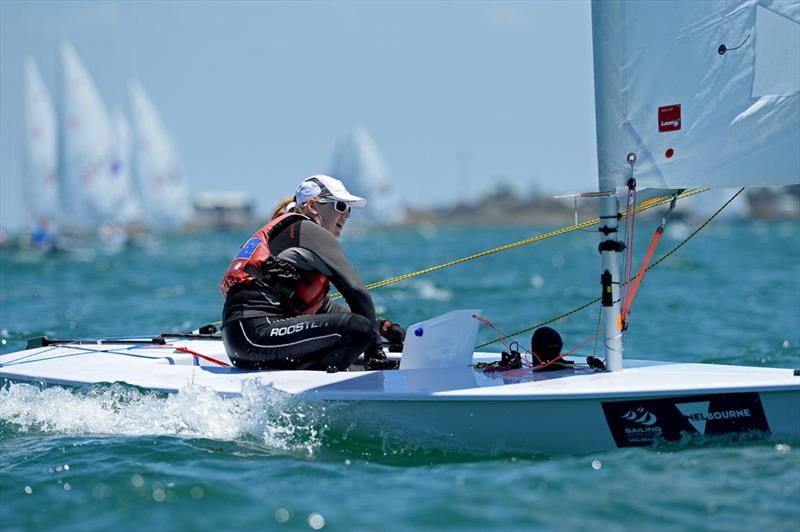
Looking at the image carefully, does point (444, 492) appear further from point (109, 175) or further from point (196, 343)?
point (109, 175)

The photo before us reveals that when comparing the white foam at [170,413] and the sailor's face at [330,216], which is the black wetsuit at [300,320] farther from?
the white foam at [170,413]

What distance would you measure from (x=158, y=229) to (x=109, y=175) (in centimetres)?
1272

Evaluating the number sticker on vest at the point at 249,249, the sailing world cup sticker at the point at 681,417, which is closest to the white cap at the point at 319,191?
the number sticker on vest at the point at 249,249

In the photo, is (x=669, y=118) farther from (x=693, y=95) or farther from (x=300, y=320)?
(x=300, y=320)

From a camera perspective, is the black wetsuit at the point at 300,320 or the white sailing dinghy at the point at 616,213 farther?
the black wetsuit at the point at 300,320

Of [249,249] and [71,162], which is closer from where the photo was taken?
[249,249]

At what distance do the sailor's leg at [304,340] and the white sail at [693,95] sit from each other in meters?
1.44

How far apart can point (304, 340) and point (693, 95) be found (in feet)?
7.29

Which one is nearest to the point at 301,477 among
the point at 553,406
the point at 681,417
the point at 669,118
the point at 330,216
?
the point at 553,406

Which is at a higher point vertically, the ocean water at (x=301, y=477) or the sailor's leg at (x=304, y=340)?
the sailor's leg at (x=304, y=340)

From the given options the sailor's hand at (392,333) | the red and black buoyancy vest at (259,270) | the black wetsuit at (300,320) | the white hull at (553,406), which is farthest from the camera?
the sailor's hand at (392,333)

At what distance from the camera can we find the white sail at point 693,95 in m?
4.77

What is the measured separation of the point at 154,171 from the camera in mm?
50875

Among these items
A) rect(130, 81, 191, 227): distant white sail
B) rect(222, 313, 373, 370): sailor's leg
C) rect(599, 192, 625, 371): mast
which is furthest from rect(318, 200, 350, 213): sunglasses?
rect(130, 81, 191, 227): distant white sail
